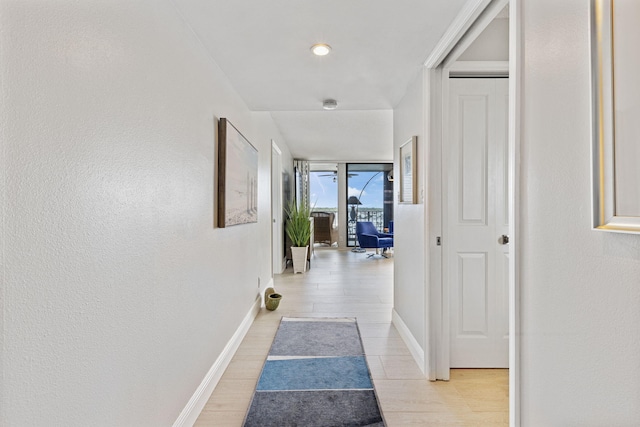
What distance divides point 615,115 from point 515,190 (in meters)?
0.48

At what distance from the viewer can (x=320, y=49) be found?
194 cm

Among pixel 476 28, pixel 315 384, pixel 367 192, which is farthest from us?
pixel 367 192

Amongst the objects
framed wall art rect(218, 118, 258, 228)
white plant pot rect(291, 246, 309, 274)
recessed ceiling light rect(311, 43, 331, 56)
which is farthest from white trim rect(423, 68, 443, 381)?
white plant pot rect(291, 246, 309, 274)

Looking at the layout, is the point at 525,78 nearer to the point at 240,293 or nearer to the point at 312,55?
the point at 312,55

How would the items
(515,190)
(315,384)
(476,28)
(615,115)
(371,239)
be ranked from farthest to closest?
(371,239)
(315,384)
(476,28)
(515,190)
(615,115)

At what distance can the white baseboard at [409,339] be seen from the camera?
7.47 ft

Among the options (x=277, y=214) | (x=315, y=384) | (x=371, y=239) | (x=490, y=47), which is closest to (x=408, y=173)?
(x=490, y=47)

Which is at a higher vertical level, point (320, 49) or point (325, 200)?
point (320, 49)

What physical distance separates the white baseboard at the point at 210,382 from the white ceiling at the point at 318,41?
1.85 meters

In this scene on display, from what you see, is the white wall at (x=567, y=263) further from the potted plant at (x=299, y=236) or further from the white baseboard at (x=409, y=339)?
the potted plant at (x=299, y=236)

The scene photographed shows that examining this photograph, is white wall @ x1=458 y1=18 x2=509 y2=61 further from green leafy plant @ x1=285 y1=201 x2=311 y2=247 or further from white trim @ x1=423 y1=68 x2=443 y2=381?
green leafy plant @ x1=285 y1=201 x2=311 y2=247

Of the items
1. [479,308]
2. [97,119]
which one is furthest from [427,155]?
[97,119]

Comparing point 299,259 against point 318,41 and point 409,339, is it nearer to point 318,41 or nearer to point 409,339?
point 409,339

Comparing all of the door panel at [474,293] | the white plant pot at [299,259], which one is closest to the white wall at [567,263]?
the door panel at [474,293]
